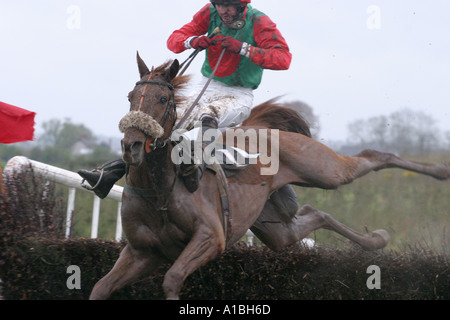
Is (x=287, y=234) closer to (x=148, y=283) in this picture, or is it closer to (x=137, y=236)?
(x=148, y=283)

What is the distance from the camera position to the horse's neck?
389 centimetres

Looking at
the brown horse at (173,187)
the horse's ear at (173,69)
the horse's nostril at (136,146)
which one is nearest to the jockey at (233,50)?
the brown horse at (173,187)

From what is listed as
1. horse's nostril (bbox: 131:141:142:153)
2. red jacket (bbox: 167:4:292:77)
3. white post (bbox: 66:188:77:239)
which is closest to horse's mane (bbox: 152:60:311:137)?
red jacket (bbox: 167:4:292:77)

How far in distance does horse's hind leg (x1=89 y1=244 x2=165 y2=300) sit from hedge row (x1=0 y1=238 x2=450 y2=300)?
0.62 m

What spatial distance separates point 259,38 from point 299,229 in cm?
170

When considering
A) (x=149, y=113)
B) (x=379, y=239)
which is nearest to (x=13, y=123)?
(x=149, y=113)

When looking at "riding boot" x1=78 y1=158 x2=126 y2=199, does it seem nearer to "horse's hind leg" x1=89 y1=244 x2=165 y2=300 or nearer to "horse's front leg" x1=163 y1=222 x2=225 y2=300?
"horse's hind leg" x1=89 y1=244 x2=165 y2=300

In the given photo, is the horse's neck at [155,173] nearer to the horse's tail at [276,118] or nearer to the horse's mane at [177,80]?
the horse's mane at [177,80]

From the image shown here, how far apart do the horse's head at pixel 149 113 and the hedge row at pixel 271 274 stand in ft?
4.47

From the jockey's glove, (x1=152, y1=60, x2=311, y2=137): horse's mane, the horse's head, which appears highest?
the jockey's glove

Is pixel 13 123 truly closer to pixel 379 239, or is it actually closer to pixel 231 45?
pixel 231 45

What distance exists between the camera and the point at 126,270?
13.3ft
